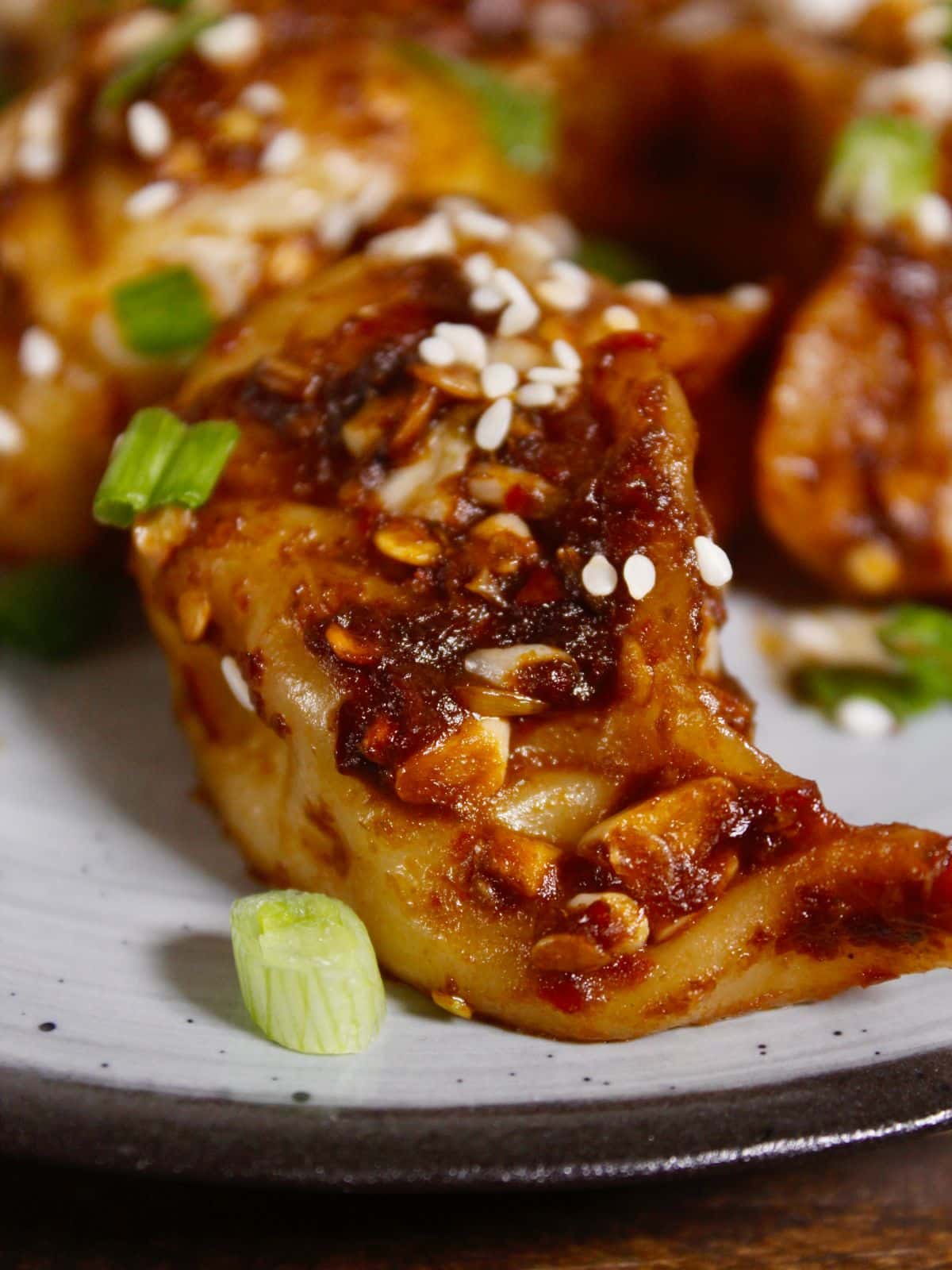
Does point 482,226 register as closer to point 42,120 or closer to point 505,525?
point 505,525

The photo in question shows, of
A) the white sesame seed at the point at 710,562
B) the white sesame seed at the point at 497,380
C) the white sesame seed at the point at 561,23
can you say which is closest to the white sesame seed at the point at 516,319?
the white sesame seed at the point at 497,380

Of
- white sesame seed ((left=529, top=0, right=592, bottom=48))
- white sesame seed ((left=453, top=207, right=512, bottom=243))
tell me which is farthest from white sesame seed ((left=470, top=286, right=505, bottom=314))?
white sesame seed ((left=529, top=0, right=592, bottom=48))

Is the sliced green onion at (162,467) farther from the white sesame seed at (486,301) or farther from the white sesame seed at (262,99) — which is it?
the white sesame seed at (262,99)

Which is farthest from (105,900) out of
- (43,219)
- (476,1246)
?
(43,219)

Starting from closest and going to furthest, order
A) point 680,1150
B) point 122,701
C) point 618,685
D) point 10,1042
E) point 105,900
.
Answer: point 680,1150
point 10,1042
point 618,685
point 105,900
point 122,701

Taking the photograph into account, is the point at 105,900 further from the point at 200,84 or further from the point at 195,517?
the point at 200,84
